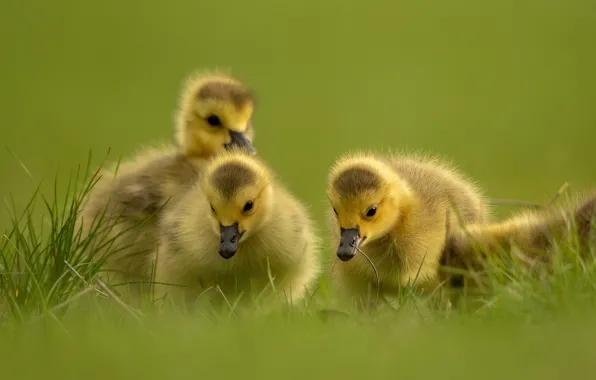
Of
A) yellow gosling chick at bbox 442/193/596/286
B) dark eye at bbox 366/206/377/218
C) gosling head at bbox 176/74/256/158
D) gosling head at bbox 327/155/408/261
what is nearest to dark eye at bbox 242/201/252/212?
gosling head at bbox 327/155/408/261

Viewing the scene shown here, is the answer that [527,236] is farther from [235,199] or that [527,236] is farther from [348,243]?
[235,199]

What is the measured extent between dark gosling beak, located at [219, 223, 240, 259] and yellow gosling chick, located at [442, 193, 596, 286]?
792 millimetres

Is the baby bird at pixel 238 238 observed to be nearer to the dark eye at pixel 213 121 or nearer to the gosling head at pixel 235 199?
the gosling head at pixel 235 199

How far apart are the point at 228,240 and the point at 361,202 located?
518 millimetres

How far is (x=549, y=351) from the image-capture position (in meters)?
2.95

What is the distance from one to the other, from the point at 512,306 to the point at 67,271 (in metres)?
1.55

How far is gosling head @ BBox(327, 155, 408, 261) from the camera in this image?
14.1ft

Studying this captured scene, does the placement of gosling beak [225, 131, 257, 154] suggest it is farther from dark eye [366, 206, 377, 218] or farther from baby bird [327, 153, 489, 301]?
dark eye [366, 206, 377, 218]

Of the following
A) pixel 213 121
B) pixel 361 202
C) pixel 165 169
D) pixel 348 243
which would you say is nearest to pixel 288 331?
pixel 348 243

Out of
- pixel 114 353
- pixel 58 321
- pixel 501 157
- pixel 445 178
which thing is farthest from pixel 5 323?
pixel 501 157

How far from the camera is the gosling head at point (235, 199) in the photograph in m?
4.47

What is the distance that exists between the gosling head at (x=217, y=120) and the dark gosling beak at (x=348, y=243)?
1.38m

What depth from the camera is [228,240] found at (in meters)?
4.42

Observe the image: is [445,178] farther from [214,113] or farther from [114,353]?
[114,353]
